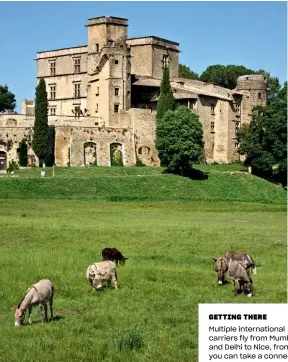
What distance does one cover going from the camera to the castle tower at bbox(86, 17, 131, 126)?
236ft

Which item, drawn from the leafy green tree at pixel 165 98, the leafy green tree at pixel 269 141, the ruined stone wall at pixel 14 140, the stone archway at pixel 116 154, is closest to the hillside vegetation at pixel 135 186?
the ruined stone wall at pixel 14 140

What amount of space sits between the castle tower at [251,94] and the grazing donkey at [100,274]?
65.1m

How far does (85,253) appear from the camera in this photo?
2586 centimetres

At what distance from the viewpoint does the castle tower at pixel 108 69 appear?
236ft

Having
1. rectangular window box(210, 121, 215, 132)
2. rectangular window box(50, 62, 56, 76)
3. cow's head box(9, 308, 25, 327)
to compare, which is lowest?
cow's head box(9, 308, 25, 327)

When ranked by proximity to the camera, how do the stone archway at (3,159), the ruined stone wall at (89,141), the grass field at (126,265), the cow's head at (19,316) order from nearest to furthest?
the grass field at (126,265), the cow's head at (19,316), the stone archway at (3,159), the ruined stone wall at (89,141)

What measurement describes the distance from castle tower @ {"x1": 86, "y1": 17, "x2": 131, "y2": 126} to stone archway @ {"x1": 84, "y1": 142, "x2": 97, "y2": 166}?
3.31 meters

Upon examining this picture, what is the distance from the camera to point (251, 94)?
275ft

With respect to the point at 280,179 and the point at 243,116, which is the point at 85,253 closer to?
the point at 280,179

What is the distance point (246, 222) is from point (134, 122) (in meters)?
33.6

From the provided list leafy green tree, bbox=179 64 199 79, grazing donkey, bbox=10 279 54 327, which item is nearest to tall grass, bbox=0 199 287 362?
grazing donkey, bbox=10 279 54 327

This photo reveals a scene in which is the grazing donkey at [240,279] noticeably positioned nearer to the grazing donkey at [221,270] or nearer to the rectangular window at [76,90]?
the grazing donkey at [221,270]

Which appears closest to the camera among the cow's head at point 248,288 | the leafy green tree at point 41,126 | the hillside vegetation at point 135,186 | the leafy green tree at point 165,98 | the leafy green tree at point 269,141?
the cow's head at point 248,288

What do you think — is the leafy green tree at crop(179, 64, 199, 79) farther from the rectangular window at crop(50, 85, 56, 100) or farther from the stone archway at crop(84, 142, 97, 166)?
the stone archway at crop(84, 142, 97, 166)
